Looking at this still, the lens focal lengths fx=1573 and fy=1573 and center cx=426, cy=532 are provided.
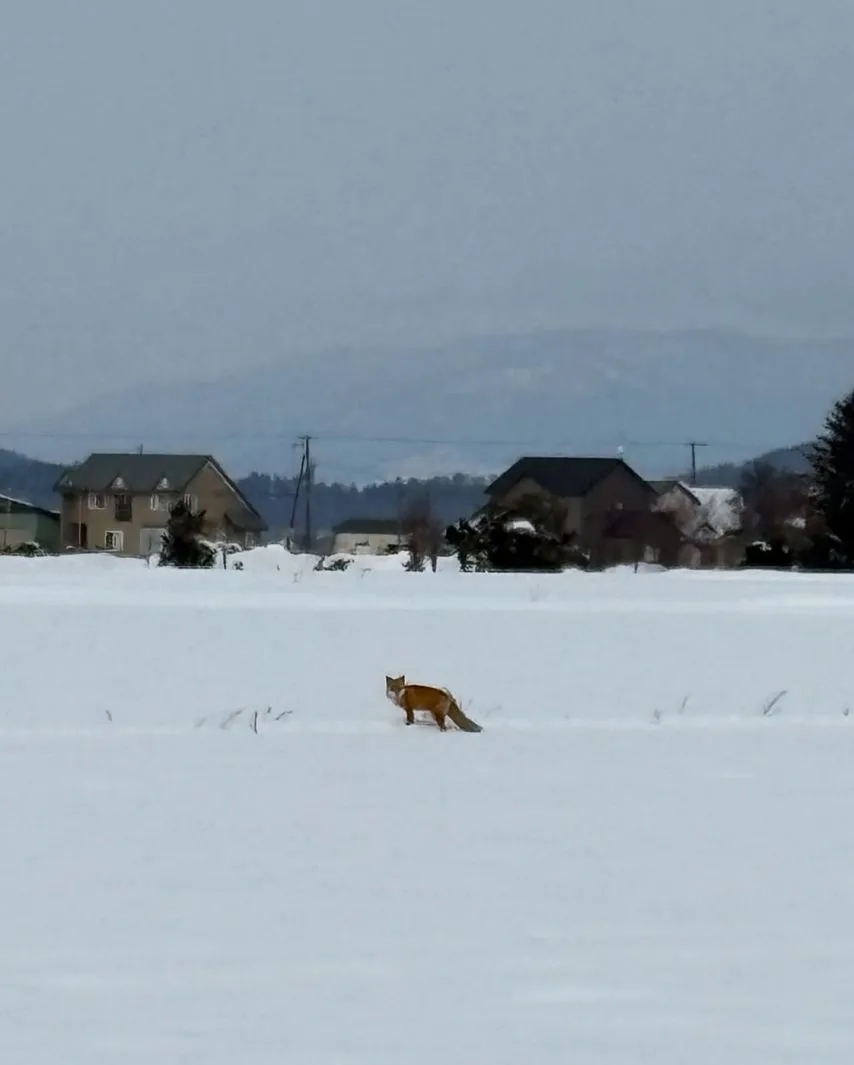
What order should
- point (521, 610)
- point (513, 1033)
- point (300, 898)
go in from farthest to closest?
point (521, 610) < point (300, 898) < point (513, 1033)

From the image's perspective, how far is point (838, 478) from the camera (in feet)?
164

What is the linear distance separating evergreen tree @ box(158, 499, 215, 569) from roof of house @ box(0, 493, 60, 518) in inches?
1469

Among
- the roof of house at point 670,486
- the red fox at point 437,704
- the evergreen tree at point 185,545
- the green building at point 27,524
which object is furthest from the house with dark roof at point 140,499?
the red fox at point 437,704

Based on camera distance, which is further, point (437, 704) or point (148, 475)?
point (148, 475)

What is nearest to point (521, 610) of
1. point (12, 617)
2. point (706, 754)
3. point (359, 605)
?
point (359, 605)

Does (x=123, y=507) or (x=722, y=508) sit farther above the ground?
(x=722, y=508)

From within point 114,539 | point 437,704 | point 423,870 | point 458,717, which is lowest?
point 423,870

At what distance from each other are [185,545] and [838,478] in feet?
67.9

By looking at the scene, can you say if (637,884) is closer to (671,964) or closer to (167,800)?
(671,964)

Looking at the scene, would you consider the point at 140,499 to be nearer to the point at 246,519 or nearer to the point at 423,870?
the point at 246,519

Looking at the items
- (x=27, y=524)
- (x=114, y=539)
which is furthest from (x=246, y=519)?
(x=27, y=524)

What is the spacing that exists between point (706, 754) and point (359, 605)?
17811mm

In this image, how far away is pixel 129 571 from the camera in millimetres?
39031

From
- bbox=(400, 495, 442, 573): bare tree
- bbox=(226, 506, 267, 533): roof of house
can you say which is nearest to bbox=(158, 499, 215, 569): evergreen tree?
bbox=(400, 495, 442, 573): bare tree
